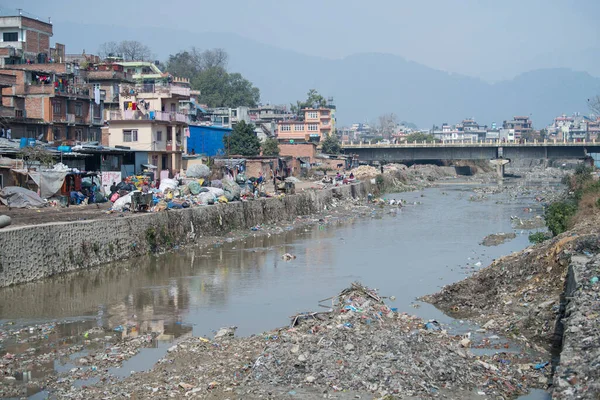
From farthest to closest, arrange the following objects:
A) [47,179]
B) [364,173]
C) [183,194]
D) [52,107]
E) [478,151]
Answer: [478,151] < [364,173] < [52,107] < [183,194] < [47,179]

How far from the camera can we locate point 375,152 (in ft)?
250

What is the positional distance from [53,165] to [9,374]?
18175mm

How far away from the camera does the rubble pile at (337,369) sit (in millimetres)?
10219

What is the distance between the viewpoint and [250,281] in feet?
66.3

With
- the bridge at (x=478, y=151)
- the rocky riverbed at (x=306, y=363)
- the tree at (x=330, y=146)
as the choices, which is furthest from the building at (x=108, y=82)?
the bridge at (x=478, y=151)

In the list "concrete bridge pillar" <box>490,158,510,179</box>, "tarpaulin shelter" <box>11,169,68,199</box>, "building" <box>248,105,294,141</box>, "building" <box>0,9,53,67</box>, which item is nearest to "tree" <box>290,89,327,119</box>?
"building" <box>248,105,294,141</box>

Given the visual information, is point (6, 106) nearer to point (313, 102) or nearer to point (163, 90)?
point (163, 90)

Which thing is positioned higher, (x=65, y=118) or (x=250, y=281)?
(x=65, y=118)

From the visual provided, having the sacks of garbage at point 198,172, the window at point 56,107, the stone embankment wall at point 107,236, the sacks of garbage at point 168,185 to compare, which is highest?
the window at point 56,107

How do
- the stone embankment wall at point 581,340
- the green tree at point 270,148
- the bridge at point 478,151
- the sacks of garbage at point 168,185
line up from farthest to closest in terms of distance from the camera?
1. the bridge at point 478,151
2. the green tree at point 270,148
3. the sacks of garbage at point 168,185
4. the stone embankment wall at point 581,340

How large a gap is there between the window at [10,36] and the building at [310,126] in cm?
Answer: 3693

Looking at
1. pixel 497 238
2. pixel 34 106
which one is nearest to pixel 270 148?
pixel 34 106

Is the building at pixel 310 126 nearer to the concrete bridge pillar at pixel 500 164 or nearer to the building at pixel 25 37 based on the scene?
the concrete bridge pillar at pixel 500 164

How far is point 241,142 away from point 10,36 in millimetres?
17347
